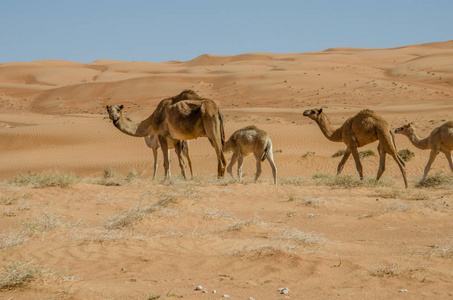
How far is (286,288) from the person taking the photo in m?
5.67

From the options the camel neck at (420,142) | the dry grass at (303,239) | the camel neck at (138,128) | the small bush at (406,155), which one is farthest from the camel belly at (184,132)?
the small bush at (406,155)

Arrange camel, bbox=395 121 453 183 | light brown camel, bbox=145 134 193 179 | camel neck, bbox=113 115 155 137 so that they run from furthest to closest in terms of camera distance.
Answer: light brown camel, bbox=145 134 193 179, camel neck, bbox=113 115 155 137, camel, bbox=395 121 453 183

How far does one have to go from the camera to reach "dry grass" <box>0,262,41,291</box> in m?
5.43

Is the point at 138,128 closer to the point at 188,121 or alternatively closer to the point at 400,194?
the point at 188,121

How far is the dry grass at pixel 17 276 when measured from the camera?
5.43 metres

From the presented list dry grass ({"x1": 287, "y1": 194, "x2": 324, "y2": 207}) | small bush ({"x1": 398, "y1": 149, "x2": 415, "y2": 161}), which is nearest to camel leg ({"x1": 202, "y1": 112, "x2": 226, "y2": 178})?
dry grass ({"x1": 287, "y1": 194, "x2": 324, "y2": 207})

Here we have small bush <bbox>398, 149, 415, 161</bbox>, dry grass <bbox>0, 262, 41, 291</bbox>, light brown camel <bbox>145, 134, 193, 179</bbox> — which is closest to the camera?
dry grass <bbox>0, 262, 41, 291</bbox>

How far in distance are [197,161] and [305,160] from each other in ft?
17.2

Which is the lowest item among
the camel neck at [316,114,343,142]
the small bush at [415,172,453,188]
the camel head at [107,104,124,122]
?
the small bush at [415,172,453,188]

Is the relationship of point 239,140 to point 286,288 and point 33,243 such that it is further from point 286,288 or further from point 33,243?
point 286,288

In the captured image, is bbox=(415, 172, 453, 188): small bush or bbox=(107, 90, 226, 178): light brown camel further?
bbox=(415, 172, 453, 188): small bush

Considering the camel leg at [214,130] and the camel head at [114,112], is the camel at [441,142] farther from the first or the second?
the camel head at [114,112]

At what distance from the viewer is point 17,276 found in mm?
5453

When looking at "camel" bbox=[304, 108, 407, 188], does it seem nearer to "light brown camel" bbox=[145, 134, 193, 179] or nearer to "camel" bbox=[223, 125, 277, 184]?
"camel" bbox=[223, 125, 277, 184]
